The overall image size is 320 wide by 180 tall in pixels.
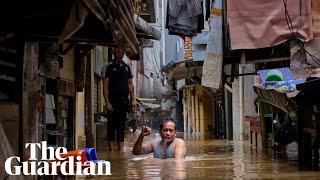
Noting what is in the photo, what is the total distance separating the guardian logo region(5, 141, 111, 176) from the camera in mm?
5930

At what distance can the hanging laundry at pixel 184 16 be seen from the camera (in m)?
12.2

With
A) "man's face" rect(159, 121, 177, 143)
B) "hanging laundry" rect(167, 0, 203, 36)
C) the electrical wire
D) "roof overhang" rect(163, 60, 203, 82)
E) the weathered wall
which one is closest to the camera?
the weathered wall

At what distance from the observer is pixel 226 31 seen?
10.1 metres

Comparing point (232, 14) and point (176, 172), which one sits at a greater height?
point (232, 14)

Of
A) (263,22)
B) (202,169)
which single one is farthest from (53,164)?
(263,22)

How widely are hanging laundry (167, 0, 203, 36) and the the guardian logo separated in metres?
6.00

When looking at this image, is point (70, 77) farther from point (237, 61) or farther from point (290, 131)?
point (290, 131)

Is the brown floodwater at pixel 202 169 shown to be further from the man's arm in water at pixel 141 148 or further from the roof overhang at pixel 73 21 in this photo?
the roof overhang at pixel 73 21

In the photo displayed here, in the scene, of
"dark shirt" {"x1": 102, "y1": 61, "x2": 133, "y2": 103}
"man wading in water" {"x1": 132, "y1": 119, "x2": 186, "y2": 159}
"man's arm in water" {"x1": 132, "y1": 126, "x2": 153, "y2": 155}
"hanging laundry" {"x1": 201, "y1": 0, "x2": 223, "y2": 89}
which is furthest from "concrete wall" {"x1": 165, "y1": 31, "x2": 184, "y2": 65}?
"man wading in water" {"x1": 132, "y1": 119, "x2": 186, "y2": 159}

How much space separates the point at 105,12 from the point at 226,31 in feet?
21.5

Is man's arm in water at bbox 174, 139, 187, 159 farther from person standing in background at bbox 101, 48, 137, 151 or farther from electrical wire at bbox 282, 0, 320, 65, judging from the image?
electrical wire at bbox 282, 0, 320, 65

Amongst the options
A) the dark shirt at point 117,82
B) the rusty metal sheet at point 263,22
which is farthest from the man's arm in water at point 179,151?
the dark shirt at point 117,82

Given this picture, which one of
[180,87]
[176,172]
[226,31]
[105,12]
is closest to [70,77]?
[226,31]

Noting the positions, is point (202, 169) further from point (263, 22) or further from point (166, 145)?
point (263, 22)
